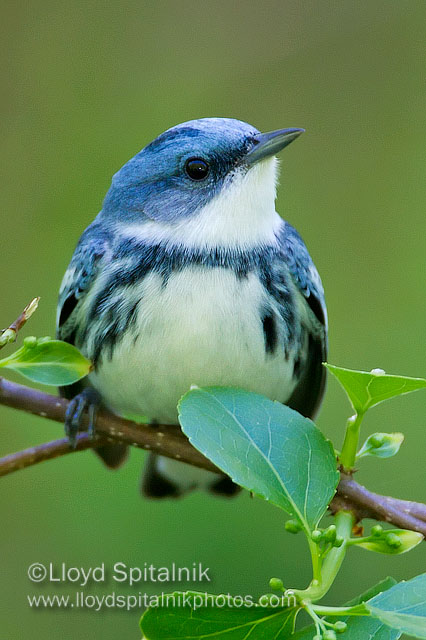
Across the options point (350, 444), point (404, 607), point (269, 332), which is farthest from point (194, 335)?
point (404, 607)

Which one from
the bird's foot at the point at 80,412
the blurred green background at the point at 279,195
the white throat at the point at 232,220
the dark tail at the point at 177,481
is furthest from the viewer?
the blurred green background at the point at 279,195

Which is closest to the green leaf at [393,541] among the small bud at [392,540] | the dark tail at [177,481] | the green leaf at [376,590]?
the small bud at [392,540]

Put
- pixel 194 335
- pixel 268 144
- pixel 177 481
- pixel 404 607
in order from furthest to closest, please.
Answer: pixel 177 481
pixel 268 144
pixel 194 335
pixel 404 607

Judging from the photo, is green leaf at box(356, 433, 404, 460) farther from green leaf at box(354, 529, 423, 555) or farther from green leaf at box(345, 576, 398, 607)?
green leaf at box(345, 576, 398, 607)

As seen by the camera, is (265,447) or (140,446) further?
(140,446)

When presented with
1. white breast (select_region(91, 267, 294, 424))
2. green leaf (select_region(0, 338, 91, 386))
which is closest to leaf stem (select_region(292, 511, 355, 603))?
green leaf (select_region(0, 338, 91, 386))

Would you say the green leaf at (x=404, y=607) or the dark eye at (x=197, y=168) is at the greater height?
the dark eye at (x=197, y=168)

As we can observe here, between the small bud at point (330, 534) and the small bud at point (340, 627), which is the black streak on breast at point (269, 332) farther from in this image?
the small bud at point (340, 627)

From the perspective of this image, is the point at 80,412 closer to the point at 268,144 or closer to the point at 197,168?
the point at 197,168
